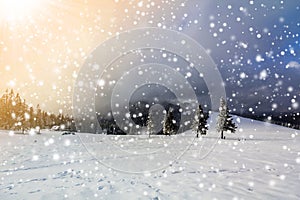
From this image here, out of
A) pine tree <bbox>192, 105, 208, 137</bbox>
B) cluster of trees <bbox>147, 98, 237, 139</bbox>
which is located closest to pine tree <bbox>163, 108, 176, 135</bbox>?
cluster of trees <bbox>147, 98, 237, 139</bbox>

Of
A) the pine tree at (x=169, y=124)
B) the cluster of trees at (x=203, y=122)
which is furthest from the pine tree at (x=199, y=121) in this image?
the pine tree at (x=169, y=124)

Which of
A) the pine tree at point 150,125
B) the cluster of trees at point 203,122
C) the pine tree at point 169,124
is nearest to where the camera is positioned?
the cluster of trees at point 203,122

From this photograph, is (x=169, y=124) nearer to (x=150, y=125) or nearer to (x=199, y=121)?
(x=150, y=125)

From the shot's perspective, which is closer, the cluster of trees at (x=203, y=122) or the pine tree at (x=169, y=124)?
the cluster of trees at (x=203, y=122)

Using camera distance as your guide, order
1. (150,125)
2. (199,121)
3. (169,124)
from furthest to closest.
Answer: (150,125), (169,124), (199,121)

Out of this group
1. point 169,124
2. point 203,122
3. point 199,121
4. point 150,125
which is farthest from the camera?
point 150,125

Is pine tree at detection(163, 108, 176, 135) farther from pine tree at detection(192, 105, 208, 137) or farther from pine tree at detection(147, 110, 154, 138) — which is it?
pine tree at detection(192, 105, 208, 137)

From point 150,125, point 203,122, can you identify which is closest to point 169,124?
point 150,125

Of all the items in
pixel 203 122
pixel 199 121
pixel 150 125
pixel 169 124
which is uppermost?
pixel 199 121

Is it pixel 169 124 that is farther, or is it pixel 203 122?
pixel 169 124

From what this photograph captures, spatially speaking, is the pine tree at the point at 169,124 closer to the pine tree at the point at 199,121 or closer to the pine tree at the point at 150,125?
the pine tree at the point at 150,125

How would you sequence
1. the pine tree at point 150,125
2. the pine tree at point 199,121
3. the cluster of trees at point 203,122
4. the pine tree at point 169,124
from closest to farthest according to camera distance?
the cluster of trees at point 203,122 → the pine tree at point 199,121 → the pine tree at point 169,124 → the pine tree at point 150,125

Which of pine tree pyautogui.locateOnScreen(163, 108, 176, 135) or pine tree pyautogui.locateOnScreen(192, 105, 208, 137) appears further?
pine tree pyautogui.locateOnScreen(163, 108, 176, 135)

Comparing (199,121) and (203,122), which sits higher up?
(199,121)
